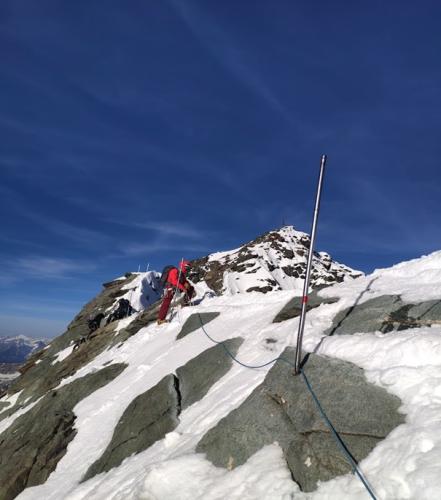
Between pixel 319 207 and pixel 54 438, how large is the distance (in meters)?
14.1

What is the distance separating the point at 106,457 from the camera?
1169 centimetres

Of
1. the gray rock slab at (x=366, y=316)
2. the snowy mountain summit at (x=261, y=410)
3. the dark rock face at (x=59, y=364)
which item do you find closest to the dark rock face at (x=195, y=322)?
the snowy mountain summit at (x=261, y=410)

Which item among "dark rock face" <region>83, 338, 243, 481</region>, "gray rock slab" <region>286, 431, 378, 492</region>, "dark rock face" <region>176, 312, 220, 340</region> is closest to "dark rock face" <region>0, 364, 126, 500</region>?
"dark rock face" <region>83, 338, 243, 481</region>

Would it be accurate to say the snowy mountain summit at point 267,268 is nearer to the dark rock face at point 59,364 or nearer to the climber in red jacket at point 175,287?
the dark rock face at point 59,364

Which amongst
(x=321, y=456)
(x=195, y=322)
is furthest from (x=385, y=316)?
(x=195, y=322)

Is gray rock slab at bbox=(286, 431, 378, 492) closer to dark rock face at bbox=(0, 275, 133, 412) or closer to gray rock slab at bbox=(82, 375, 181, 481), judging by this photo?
gray rock slab at bbox=(82, 375, 181, 481)

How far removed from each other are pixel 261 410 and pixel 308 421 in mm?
1289

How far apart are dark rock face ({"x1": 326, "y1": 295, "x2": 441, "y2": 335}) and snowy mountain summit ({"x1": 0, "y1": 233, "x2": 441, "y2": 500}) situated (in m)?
0.05

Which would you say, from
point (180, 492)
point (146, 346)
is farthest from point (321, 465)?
point (146, 346)

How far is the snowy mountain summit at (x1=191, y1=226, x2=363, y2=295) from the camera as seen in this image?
8888 centimetres

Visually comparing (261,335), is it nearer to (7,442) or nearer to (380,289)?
(380,289)

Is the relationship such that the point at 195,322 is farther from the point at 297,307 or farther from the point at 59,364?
the point at 59,364

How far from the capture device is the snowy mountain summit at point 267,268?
88.9m

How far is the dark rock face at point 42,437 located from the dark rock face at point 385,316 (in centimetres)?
1132
